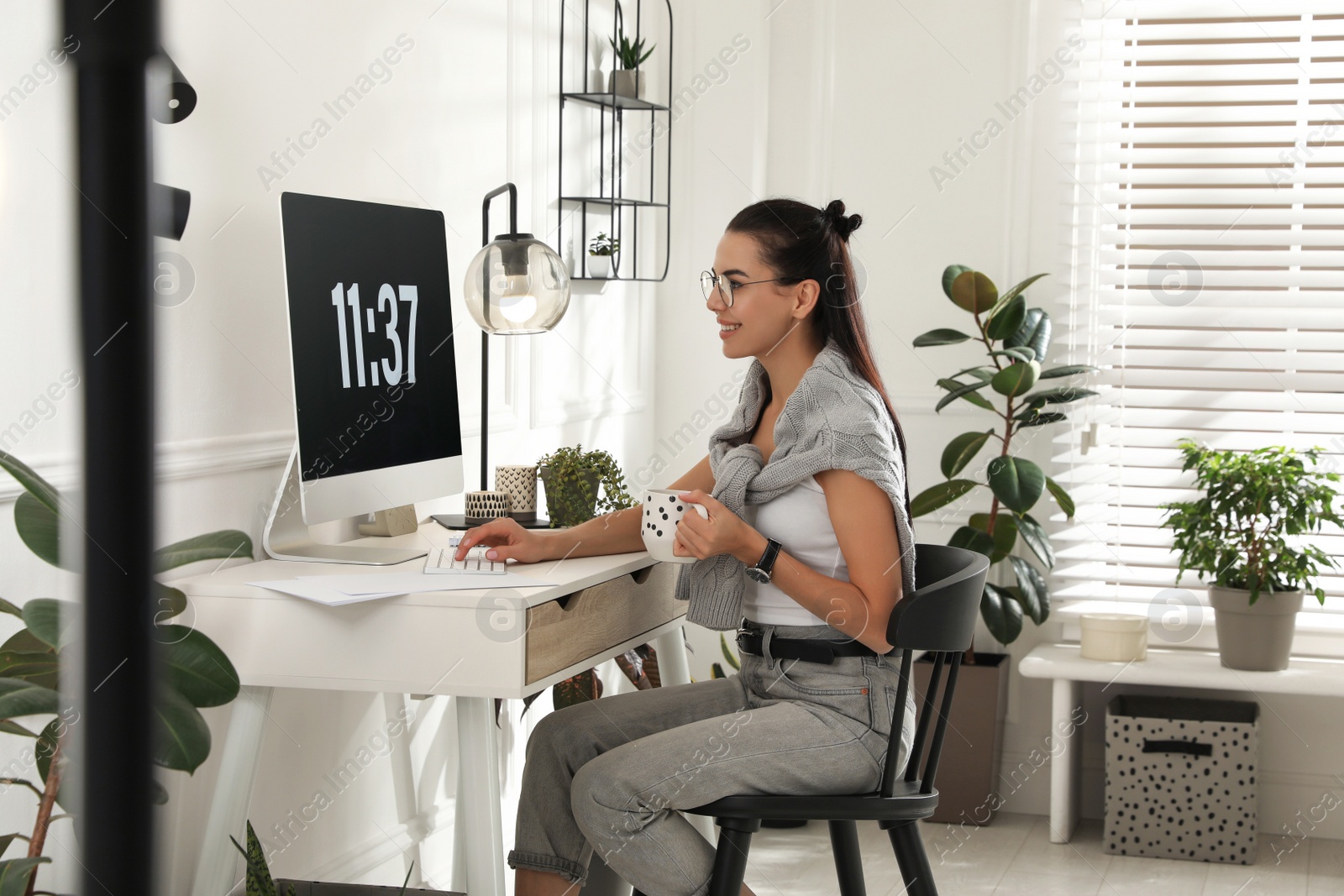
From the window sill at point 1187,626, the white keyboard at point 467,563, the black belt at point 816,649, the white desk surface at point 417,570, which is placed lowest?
the window sill at point 1187,626

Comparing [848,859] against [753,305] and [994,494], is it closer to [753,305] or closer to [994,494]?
[753,305]

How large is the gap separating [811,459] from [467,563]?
1.61 ft

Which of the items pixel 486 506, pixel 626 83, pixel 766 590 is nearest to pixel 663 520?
pixel 766 590

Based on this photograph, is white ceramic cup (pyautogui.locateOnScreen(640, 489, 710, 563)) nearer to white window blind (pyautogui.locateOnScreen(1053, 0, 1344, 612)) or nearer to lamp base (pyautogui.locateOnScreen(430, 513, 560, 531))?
lamp base (pyautogui.locateOnScreen(430, 513, 560, 531))

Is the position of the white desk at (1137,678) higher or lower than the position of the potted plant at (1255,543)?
lower

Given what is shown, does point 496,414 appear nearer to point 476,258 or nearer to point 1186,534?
point 476,258

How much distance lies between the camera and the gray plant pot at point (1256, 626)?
3074 mm

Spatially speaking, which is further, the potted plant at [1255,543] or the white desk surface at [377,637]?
the potted plant at [1255,543]

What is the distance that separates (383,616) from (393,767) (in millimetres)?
902

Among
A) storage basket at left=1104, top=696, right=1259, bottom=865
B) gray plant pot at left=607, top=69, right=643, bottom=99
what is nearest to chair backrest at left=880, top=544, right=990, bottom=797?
storage basket at left=1104, top=696, right=1259, bottom=865

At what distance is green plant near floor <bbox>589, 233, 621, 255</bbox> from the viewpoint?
310cm

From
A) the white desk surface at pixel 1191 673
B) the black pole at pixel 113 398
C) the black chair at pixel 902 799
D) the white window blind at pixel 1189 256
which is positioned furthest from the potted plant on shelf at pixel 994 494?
the black pole at pixel 113 398

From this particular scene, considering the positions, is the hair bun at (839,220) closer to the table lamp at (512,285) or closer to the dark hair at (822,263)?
the dark hair at (822,263)

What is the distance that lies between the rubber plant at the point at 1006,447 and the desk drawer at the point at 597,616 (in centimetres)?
125
